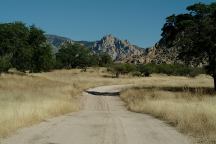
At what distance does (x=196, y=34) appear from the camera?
44.5 m

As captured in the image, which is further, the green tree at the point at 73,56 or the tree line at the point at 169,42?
the green tree at the point at 73,56

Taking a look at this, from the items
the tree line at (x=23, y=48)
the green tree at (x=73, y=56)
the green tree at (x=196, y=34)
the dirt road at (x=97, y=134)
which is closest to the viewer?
the dirt road at (x=97, y=134)

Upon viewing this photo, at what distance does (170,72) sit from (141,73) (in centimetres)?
1201

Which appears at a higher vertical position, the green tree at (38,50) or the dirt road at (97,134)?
the green tree at (38,50)

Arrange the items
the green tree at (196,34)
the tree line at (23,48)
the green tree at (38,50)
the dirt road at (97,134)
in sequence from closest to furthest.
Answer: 1. the dirt road at (97,134)
2. the green tree at (196,34)
3. the tree line at (23,48)
4. the green tree at (38,50)

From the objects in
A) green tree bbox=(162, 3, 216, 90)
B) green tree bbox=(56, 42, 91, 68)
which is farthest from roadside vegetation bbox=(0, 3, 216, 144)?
green tree bbox=(56, 42, 91, 68)

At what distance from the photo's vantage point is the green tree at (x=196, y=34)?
4356cm

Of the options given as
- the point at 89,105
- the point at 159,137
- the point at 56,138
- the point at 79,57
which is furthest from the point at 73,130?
the point at 79,57

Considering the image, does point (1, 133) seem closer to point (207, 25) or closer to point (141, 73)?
point (207, 25)

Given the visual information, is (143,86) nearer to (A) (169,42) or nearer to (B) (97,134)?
(A) (169,42)

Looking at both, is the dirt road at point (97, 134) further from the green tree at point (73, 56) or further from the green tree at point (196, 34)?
the green tree at point (73, 56)

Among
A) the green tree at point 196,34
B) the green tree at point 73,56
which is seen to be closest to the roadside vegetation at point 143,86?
the green tree at point 196,34

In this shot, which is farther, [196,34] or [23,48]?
[23,48]

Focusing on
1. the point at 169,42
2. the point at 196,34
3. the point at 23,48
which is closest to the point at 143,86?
the point at 169,42
